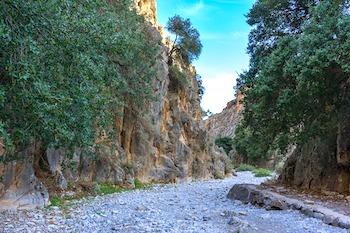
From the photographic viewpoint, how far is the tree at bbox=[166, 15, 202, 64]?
3569cm

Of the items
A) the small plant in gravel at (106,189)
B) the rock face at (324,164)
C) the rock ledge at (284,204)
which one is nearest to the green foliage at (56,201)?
the small plant in gravel at (106,189)

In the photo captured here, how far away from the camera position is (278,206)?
13250 millimetres

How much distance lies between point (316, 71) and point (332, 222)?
506 centimetres

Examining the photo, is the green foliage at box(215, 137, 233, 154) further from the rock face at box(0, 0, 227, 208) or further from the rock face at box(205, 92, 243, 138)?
the rock face at box(0, 0, 227, 208)

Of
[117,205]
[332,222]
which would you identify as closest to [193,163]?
[117,205]

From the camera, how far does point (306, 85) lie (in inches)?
552

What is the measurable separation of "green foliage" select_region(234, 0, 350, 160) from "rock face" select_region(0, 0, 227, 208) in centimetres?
720

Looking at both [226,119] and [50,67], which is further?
[226,119]

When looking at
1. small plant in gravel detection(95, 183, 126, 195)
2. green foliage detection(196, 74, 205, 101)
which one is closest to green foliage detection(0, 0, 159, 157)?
small plant in gravel detection(95, 183, 126, 195)

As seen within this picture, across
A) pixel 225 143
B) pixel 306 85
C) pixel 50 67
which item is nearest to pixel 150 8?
pixel 306 85

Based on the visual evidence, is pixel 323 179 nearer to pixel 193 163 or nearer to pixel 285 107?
pixel 285 107

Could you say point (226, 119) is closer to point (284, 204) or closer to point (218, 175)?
point (218, 175)

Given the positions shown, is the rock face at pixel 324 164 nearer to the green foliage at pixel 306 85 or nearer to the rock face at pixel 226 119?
the green foliage at pixel 306 85

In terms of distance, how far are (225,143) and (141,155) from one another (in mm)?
41044
